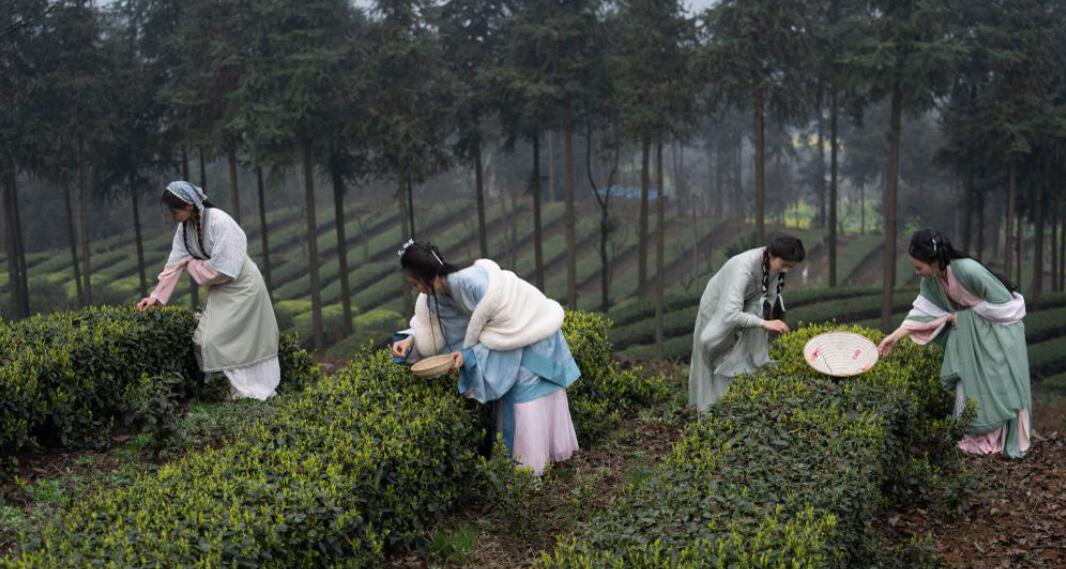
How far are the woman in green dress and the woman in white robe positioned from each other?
4.93 metres

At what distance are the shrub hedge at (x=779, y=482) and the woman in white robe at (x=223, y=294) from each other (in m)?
3.97

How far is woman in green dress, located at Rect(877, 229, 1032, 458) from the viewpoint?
289 inches

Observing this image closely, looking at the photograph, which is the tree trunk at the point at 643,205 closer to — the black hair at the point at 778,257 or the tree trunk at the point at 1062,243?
the tree trunk at the point at 1062,243

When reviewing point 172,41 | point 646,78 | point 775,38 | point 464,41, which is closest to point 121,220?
point 172,41

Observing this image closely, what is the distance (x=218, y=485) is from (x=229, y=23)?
23109 mm

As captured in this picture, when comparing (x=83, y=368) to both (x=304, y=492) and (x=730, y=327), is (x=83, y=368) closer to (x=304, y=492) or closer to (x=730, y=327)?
(x=304, y=492)

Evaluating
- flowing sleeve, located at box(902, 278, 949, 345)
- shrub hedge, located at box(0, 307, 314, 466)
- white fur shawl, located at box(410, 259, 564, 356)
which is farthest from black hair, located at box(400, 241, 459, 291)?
flowing sleeve, located at box(902, 278, 949, 345)

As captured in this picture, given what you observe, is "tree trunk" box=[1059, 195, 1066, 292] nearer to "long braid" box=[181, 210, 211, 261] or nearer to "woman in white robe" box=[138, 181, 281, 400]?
"woman in white robe" box=[138, 181, 281, 400]

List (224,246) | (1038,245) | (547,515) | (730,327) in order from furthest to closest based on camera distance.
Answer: (1038,245), (224,246), (730,327), (547,515)

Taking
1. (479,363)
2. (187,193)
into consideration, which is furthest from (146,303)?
(479,363)

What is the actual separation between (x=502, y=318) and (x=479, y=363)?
32cm

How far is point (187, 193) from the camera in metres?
7.85

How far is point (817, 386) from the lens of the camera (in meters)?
6.59

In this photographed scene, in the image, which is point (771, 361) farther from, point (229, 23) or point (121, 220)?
point (121, 220)
